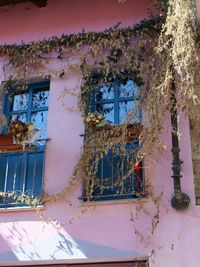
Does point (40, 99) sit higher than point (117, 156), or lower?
higher

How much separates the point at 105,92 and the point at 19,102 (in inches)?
53.9

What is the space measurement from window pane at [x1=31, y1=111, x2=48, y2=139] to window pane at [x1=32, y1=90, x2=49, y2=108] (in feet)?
0.44

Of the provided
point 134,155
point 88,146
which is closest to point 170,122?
point 134,155

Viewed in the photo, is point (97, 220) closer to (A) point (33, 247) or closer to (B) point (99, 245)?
(B) point (99, 245)

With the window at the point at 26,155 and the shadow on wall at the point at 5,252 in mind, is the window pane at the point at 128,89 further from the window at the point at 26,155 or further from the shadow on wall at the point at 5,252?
the shadow on wall at the point at 5,252

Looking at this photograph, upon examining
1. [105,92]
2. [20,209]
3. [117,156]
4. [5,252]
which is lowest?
[5,252]

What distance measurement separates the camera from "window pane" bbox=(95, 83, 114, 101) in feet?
25.9

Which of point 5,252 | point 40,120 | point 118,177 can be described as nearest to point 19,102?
point 40,120

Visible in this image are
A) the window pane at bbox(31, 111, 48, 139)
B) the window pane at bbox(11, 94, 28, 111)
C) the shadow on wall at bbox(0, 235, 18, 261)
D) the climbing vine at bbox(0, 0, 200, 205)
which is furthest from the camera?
the window pane at bbox(11, 94, 28, 111)

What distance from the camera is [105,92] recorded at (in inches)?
313

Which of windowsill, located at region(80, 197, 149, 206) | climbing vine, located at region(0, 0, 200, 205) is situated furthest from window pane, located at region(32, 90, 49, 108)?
windowsill, located at region(80, 197, 149, 206)

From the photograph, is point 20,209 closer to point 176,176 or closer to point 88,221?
point 88,221

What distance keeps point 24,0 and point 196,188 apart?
4157 millimetres

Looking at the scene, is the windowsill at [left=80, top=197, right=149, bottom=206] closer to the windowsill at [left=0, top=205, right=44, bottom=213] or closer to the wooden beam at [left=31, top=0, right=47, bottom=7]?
the windowsill at [left=0, top=205, right=44, bottom=213]
